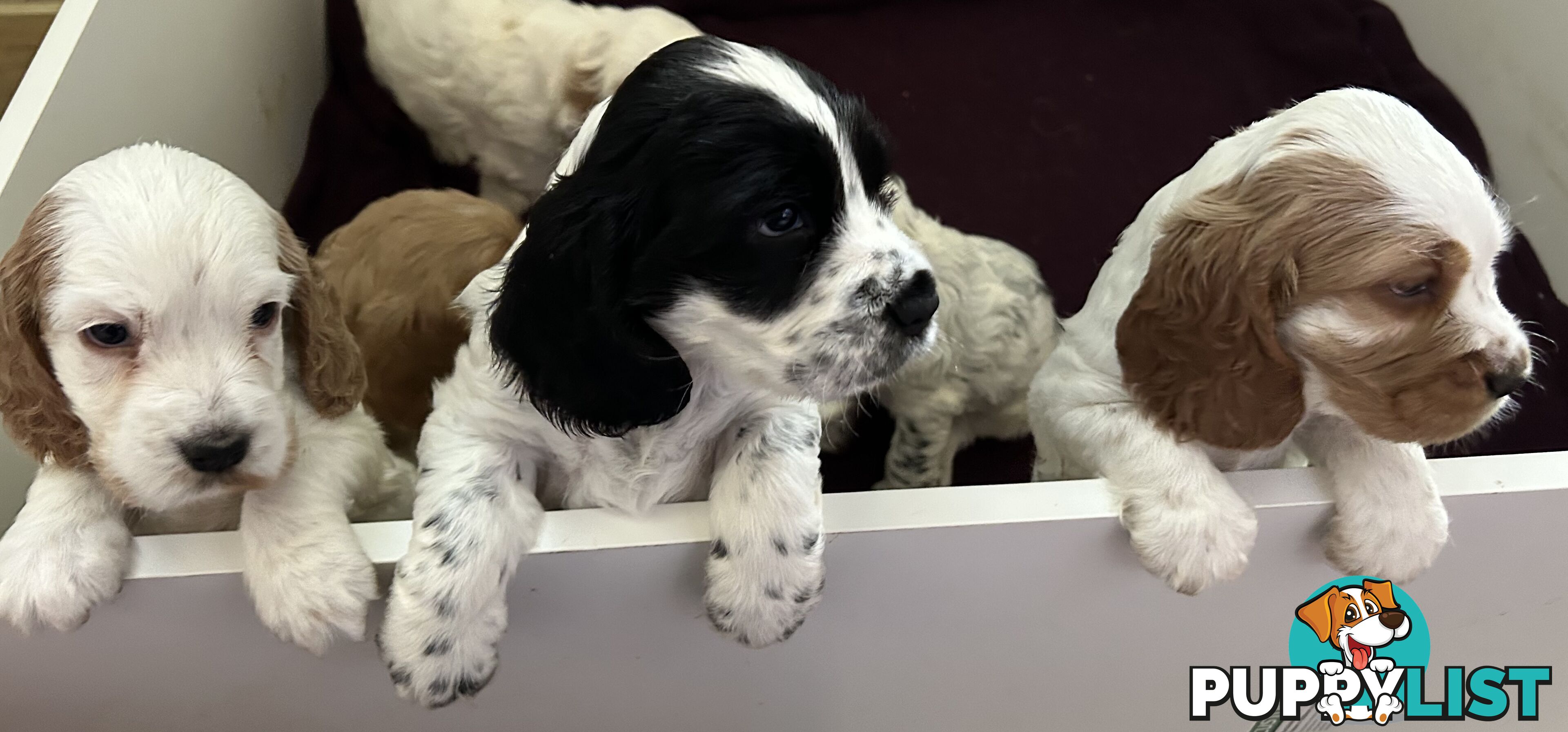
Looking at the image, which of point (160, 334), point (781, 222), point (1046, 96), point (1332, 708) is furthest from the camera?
point (1046, 96)

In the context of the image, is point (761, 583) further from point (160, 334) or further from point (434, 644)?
point (160, 334)

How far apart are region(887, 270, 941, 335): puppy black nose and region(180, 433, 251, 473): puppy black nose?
0.93 metres

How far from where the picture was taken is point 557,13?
10.2 feet

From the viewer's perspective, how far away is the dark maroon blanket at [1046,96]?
333cm

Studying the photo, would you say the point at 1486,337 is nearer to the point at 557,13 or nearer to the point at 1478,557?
the point at 1478,557

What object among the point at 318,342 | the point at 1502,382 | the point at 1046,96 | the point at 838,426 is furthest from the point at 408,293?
the point at 1046,96

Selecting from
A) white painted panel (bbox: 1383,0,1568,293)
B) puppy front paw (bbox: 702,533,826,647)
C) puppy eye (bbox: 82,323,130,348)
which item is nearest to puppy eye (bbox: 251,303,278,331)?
puppy eye (bbox: 82,323,130,348)

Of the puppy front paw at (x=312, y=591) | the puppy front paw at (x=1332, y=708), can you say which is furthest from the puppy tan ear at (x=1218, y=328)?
the puppy front paw at (x=312, y=591)

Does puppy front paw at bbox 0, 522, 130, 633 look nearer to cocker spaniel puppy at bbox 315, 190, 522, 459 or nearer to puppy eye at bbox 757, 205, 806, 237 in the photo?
cocker spaniel puppy at bbox 315, 190, 522, 459

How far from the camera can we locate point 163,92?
8.52 ft

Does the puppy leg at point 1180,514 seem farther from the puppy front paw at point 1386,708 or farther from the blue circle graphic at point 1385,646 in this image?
the puppy front paw at point 1386,708

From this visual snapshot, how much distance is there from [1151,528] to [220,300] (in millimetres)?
1441

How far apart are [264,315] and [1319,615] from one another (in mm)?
1841

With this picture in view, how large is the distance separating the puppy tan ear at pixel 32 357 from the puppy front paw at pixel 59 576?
0.47 feet
